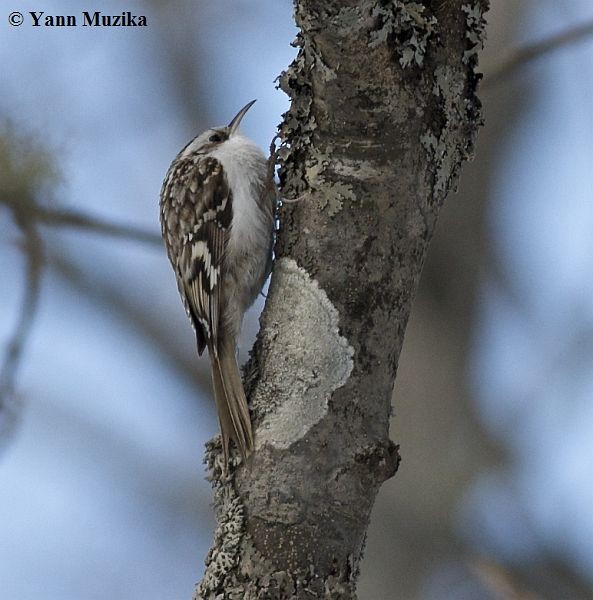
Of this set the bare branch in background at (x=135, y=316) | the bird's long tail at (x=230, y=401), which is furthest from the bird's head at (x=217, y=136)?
the bare branch in background at (x=135, y=316)

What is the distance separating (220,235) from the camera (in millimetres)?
3047

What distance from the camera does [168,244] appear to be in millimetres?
3275

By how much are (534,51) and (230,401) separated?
121 cm

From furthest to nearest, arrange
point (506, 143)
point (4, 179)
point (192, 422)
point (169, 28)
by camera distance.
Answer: point (169, 28)
point (192, 422)
point (506, 143)
point (4, 179)

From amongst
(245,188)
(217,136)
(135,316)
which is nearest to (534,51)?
(245,188)

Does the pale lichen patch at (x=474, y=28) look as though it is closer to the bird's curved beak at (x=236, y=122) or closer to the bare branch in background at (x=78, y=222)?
the bare branch in background at (x=78, y=222)

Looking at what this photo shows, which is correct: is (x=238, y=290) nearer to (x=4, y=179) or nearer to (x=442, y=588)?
(x=4, y=179)

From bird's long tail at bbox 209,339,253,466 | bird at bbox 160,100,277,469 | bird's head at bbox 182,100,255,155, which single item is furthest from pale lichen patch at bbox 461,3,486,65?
bird's head at bbox 182,100,255,155

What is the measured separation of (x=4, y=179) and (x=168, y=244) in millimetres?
1214

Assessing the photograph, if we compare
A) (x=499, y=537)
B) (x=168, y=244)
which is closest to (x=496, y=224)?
(x=499, y=537)

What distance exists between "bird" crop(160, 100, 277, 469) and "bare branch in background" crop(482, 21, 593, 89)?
0.62 m

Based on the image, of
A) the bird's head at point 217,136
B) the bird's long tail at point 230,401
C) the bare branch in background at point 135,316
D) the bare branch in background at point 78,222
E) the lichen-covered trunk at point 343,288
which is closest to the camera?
the lichen-covered trunk at point 343,288

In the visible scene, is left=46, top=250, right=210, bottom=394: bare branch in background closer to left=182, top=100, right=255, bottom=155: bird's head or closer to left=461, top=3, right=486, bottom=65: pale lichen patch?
left=182, top=100, right=255, bottom=155: bird's head

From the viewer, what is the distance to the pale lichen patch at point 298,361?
6.14 feet
